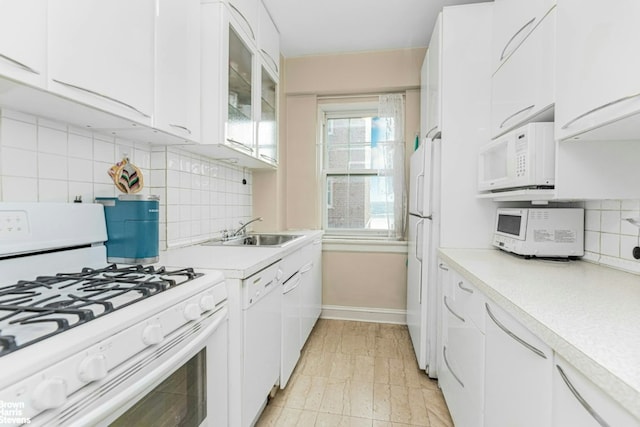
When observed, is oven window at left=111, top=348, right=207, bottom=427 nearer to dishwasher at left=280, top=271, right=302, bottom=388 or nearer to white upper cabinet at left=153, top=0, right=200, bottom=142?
dishwasher at left=280, top=271, right=302, bottom=388

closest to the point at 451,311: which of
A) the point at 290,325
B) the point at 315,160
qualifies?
the point at 290,325

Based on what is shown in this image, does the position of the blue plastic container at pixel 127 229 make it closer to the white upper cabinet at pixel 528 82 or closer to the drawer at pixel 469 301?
the drawer at pixel 469 301

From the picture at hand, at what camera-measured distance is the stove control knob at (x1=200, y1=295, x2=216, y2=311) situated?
3.41ft

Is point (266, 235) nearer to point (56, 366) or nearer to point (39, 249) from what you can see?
point (39, 249)

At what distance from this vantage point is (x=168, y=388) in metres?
0.93

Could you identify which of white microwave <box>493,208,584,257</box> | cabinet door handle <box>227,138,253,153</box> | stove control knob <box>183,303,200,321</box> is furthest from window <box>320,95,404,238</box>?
Result: stove control knob <box>183,303,200,321</box>

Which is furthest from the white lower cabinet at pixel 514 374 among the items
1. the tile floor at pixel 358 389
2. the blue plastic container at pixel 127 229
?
the blue plastic container at pixel 127 229

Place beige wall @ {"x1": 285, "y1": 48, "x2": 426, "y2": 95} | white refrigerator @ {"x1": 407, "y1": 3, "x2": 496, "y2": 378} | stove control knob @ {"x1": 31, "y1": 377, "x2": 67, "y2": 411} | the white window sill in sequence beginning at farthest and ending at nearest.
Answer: the white window sill → beige wall @ {"x1": 285, "y1": 48, "x2": 426, "y2": 95} → white refrigerator @ {"x1": 407, "y1": 3, "x2": 496, "y2": 378} → stove control knob @ {"x1": 31, "y1": 377, "x2": 67, "y2": 411}

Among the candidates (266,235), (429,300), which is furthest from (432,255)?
(266,235)

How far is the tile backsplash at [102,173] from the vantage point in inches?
43.6

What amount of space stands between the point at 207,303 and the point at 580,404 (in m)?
1.02

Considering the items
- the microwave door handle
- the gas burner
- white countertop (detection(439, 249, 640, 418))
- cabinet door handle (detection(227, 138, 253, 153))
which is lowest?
white countertop (detection(439, 249, 640, 418))

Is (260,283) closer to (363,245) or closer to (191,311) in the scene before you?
(191,311)

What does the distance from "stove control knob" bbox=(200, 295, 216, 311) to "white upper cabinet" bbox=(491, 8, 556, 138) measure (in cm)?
154
